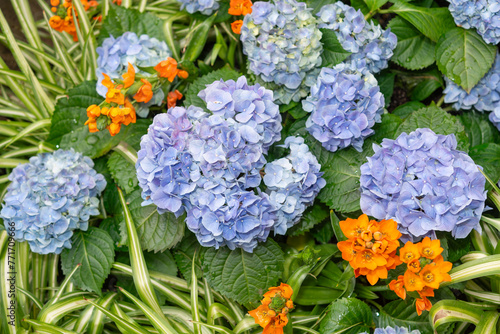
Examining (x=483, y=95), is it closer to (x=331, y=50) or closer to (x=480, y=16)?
(x=480, y=16)

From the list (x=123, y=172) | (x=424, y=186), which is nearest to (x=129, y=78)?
(x=123, y=172)

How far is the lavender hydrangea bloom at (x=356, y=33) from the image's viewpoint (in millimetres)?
1560

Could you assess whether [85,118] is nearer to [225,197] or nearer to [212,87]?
[212,87]

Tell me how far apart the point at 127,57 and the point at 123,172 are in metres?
0.46


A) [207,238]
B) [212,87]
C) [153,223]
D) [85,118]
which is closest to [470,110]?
[212,87]

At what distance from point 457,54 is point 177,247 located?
1331 mm

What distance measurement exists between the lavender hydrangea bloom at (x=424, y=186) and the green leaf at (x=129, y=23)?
1.11 metres

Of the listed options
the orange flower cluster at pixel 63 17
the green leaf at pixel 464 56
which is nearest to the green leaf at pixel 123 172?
the orange flower cluster at pixel 63 17

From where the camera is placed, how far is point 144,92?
152 cm

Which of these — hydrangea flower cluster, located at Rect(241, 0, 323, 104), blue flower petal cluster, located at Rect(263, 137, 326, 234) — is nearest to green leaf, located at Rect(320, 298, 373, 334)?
blue flower petal cluster, located at Rect(263, 137, 326, 234)

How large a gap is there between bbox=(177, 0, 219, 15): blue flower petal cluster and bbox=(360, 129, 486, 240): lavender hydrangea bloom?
3.03 ft

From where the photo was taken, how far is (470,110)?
1.77 meters

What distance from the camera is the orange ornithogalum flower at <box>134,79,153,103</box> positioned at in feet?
4.97

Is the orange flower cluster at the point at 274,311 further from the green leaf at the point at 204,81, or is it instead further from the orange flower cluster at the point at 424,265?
the green leaf at the point at 204,81
